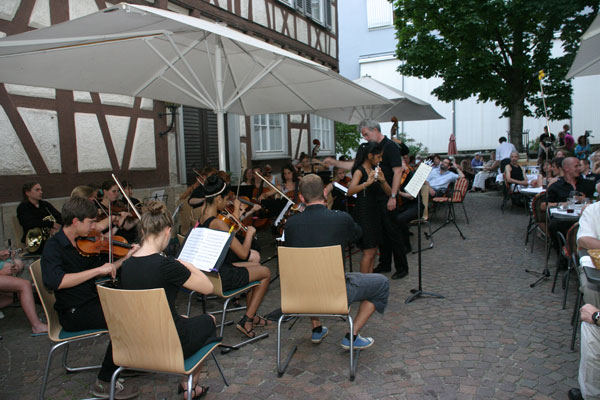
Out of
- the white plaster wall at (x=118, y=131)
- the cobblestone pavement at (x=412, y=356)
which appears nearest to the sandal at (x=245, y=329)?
the cobblestone pavement at (x=412, y=356)

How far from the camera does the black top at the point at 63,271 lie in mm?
2969

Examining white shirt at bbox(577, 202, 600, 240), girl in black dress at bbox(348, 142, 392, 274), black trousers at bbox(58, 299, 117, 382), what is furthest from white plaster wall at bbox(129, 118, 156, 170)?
white shirt at bbox(577, 202, 600, 240)

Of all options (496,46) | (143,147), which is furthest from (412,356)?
(496,46)

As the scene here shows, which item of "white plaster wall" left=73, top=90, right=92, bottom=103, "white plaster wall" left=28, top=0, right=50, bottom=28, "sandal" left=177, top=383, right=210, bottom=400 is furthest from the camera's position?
"white plaster wall" left=73, top=90, right=92, bottom=103

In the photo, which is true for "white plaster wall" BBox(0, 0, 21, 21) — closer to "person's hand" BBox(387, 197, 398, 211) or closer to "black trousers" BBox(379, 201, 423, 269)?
"person's hand" BBox(387, 197, 398, 211)

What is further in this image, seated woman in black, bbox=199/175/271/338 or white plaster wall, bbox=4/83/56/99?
white plaster wall, bbox=4/83/56/99

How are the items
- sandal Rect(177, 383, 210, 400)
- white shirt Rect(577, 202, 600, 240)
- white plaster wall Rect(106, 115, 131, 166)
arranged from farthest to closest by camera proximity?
white plaster wall Rect(106, 115, 131, 166) < white shirt Rect(577, 202, 600, 240) < sandal Rect(177, 383, 210, 400)

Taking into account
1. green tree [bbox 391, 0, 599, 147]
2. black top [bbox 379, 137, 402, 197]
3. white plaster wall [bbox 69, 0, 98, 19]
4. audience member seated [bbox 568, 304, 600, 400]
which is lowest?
audience member seated [bbox 568, 304, 600, 400]

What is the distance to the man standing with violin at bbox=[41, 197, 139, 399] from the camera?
295cm

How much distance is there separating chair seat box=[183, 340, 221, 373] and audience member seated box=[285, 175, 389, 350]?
105 cm

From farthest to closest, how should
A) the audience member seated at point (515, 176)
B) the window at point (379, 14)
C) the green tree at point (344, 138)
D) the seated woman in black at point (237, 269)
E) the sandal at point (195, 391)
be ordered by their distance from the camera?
the window at point (379, 14), the green tree at point (344, 138), the audience member seated at point (515, 176), the seated woman in black at point (237, 269), the sandal at point (195, 391)

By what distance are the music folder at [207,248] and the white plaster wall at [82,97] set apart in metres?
4.69

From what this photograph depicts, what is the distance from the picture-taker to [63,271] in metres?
3.03

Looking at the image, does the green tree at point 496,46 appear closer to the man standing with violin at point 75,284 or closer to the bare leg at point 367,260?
the bare leg at point 367,260
